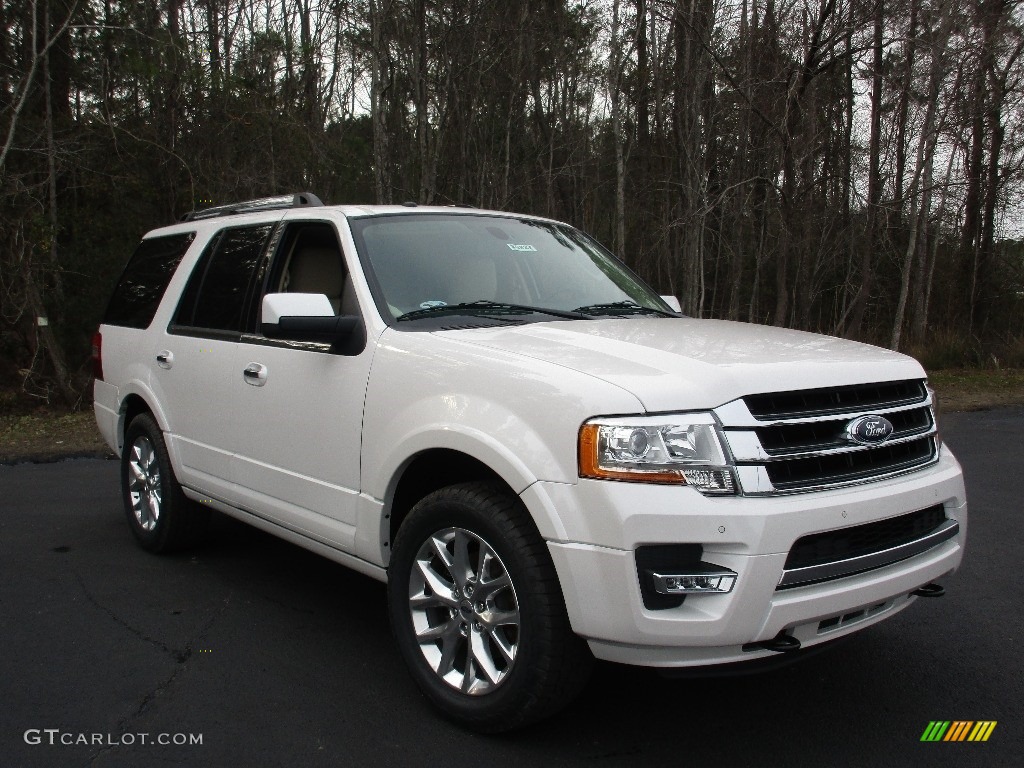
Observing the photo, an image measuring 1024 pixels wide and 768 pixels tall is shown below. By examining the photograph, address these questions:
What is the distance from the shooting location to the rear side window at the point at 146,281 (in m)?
5.38

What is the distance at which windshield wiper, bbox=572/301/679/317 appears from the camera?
164 inches

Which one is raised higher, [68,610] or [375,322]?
[375,322]

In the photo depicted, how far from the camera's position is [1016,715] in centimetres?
327

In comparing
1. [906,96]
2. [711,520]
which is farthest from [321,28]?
[711,520]

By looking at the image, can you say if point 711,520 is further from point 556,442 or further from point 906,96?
point 906,96

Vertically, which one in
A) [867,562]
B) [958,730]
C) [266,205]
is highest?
[266,205]

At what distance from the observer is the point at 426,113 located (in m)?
16.2

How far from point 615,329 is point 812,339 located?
828mm

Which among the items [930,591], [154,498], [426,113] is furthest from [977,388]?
[154,498]

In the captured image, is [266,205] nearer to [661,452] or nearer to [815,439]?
[661,452]

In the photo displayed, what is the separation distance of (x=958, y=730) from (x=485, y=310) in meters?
2.42

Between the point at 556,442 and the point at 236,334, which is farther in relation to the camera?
the point at 236,334

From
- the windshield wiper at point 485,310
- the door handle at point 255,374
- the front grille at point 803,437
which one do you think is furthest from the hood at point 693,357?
the door handle at point 255,374

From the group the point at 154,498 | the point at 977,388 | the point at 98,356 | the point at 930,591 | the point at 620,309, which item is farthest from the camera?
the point at 977,388
